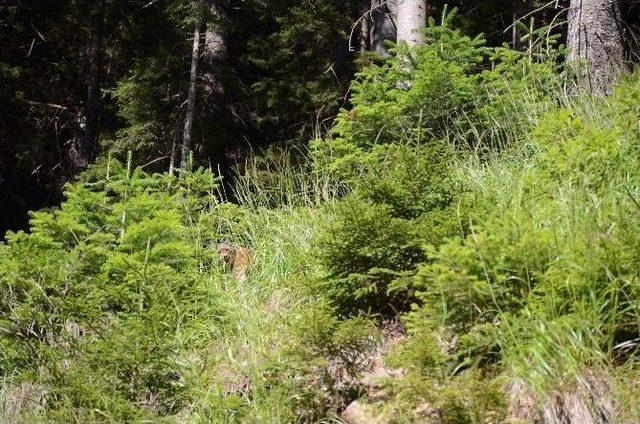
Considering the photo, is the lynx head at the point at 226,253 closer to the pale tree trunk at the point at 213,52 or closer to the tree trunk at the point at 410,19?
the tree trunk at the point at 410,19

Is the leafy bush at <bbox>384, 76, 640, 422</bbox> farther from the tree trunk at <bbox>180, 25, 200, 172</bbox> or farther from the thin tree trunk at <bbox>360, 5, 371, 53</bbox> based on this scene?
the thin tree trunk at <bbox>360, 5, 371, 53</bbox>

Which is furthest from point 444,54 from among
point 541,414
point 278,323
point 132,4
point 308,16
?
point 132,4

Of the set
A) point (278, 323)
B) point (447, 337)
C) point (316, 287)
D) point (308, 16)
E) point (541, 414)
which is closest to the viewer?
point (541, 414)

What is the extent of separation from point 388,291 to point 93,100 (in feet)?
34.0

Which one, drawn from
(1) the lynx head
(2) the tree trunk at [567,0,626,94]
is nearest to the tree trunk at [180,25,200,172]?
(1) the lynx head

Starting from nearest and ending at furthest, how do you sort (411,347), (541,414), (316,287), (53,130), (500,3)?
(541,414) < (411,347) < (316,287) < (500,3) < (53,130)

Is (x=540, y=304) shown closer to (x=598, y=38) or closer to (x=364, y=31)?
(x=598, y=38)

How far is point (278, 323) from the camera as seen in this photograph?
4.45m

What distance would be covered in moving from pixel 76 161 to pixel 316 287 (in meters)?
10.1

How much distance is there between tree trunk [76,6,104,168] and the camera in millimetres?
Answer: 12422

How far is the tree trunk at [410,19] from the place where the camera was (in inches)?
310

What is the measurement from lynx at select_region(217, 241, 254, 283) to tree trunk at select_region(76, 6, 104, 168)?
6984 millimetres

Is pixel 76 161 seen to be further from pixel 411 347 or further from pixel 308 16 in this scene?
pixel 411 347

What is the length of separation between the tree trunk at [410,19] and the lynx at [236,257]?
3.28 metres
